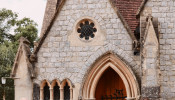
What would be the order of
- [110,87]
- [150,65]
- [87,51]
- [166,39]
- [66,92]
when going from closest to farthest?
[150,65] → [166,39] → [87,51] → [66,92] → [110,87]

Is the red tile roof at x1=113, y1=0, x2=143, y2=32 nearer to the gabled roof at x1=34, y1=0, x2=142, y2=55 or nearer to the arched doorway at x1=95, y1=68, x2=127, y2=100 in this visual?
the gabled roof at x1=34, y1=0, x2=142, y2=55

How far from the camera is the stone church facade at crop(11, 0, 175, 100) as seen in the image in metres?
9.59

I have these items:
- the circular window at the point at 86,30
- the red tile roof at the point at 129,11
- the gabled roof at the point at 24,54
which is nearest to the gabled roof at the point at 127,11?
the red tile roof at the point at 129,11

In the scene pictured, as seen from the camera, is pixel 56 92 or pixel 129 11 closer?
pixel 56 92

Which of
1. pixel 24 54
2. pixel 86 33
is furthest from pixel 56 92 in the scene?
pixel 86 33

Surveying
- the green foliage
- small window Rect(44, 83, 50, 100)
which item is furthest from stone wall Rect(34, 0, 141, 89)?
the green foliage

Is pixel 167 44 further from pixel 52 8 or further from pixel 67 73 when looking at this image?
pixel 52 8

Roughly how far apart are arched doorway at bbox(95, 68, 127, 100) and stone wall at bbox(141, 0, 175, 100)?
196 centimetres

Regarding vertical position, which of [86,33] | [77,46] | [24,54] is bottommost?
[24,54]

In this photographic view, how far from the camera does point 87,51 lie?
1021 centimetres

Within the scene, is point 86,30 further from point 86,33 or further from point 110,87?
point 110,87

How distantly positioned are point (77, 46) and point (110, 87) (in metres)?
2.05

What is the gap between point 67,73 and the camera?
10.2 meters

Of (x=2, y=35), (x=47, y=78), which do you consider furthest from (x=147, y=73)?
(x=2, y=35)
